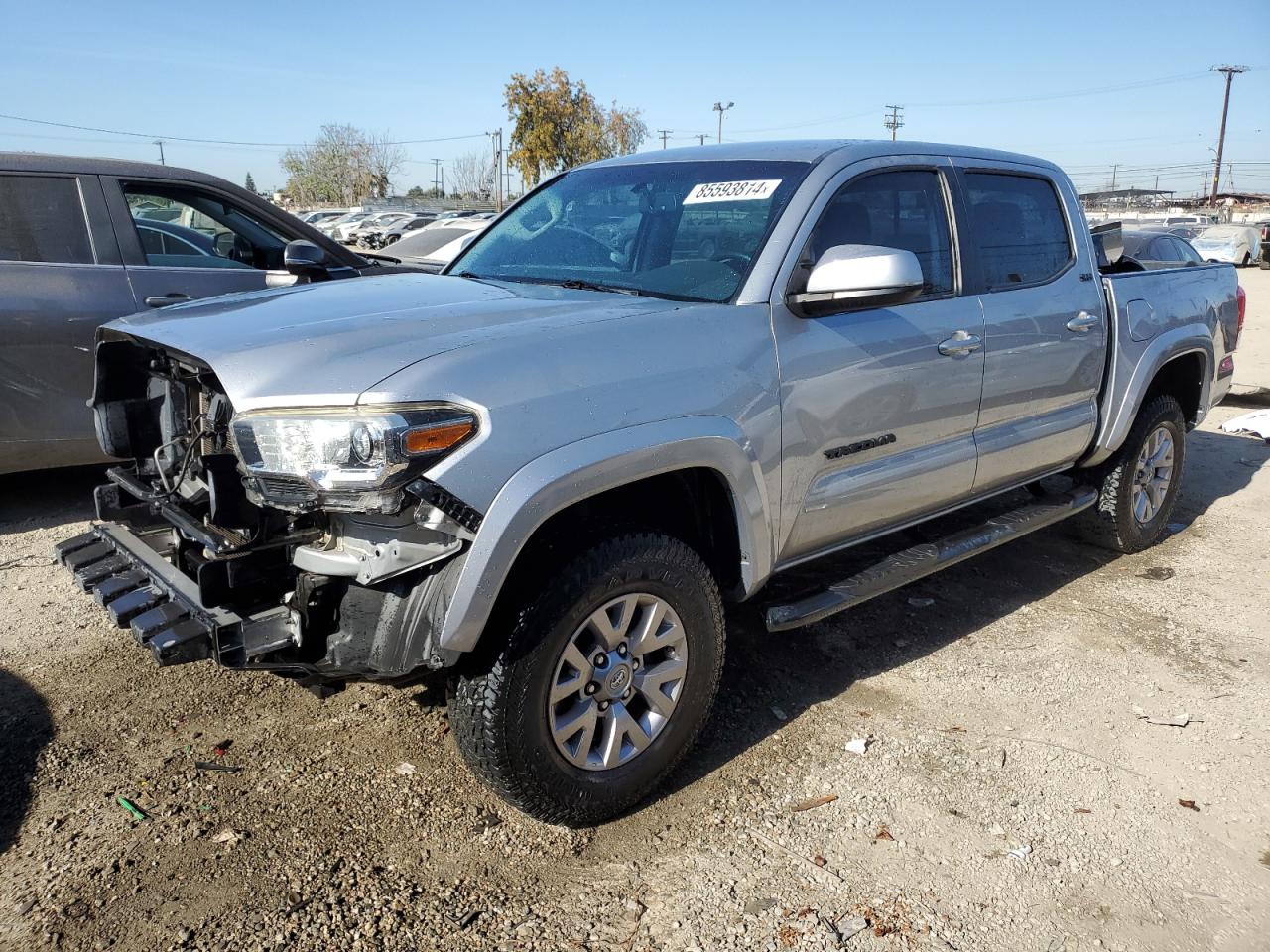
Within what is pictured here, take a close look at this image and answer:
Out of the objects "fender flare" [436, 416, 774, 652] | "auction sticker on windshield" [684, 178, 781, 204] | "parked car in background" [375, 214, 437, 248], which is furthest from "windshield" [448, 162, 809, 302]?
"parked car in background" [375, 214, 437, 248]

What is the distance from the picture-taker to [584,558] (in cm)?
264

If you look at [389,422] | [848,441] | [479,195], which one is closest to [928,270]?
[848,441]

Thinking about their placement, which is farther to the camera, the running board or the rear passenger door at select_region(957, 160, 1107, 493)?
the rear passenger door at select_region(957, 160, 1107, 493)

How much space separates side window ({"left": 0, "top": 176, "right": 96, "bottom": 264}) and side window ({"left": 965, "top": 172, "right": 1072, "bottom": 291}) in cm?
436

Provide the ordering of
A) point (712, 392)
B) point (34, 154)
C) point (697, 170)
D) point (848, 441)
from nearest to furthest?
point (712, 392) → point (848, 441) → point (697, 170) → point (34, 154)

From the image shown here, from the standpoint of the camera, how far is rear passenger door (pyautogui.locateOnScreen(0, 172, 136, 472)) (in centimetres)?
491

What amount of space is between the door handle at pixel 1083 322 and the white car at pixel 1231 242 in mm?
29302

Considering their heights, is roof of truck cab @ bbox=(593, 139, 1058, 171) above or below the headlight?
above

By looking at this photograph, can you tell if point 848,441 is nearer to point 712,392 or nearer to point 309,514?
point 712,392

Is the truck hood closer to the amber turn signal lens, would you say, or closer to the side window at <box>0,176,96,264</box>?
the amber turn signal lens

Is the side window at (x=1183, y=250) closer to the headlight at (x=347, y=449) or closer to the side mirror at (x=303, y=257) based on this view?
the side mirror at (x=303, y=257)

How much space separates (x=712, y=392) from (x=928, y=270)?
1384 mm

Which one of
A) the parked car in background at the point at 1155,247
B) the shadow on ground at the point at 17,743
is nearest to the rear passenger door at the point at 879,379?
the shadow on ground at the point at 17,743

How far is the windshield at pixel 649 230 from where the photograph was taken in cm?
327
